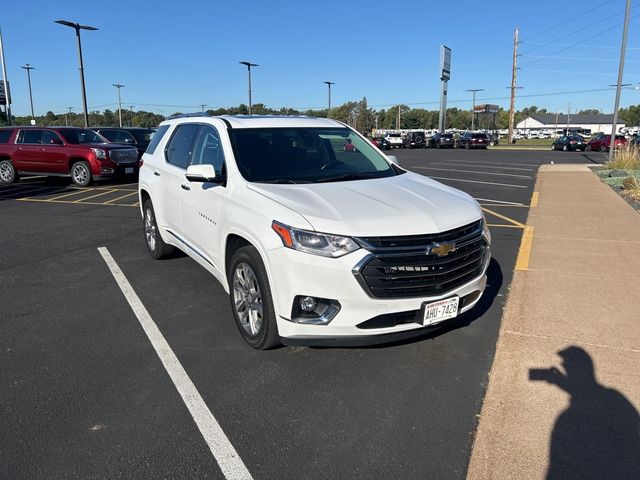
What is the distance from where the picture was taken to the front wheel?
14.6m

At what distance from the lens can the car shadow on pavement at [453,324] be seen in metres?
3.37

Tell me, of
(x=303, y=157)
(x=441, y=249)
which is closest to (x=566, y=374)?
(x=441, y=249)

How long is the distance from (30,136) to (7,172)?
4.51ft

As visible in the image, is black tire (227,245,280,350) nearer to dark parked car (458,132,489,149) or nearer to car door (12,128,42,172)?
car door (12,128,42,172)

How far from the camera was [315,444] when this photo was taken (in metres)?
2.85

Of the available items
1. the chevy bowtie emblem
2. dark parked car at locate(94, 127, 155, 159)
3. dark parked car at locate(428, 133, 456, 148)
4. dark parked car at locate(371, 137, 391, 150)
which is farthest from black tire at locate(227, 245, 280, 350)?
dark parked car at locate(428, 133, 456, 148)

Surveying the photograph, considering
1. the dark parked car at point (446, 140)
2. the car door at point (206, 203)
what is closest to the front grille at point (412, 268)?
the car door at point (206, 203)

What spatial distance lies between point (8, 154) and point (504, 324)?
1583 cm

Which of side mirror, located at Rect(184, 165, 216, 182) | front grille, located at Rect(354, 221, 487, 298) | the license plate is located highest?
side mirror, located at Rect(184, 165, 216, 182)

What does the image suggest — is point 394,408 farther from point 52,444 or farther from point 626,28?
point 626,28

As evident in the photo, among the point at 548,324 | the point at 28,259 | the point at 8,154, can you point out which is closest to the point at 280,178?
the point at 548,324

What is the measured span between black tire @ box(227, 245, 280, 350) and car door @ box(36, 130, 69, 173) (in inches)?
510

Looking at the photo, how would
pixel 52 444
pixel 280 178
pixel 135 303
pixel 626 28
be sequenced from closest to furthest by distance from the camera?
pixel 52 444 → pixel 280 178 → pixel 135 303 → pixel 626 28

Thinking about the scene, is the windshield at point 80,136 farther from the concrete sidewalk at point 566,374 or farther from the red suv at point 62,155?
the concrete sidewalk at point 566,374
